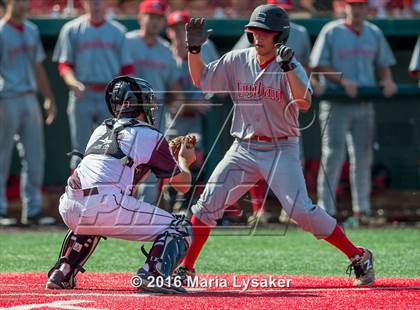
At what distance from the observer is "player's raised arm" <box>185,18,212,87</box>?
6.56 metres

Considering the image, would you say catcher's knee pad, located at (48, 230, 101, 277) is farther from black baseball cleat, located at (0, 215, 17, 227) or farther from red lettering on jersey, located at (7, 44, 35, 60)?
red lettering on jersey, located at (7, 44, 35, 60)

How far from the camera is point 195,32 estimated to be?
6586mm

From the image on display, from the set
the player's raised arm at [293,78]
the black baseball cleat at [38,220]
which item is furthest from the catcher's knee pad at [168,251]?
the black baseball cleat at [38,220]

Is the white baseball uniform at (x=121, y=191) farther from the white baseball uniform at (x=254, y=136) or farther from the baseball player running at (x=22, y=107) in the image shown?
the baseball player running at (x=22, y=107)

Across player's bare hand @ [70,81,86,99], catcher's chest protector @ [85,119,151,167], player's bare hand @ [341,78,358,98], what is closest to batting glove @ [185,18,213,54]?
catcher's chest protector @ [85,119,151,167]

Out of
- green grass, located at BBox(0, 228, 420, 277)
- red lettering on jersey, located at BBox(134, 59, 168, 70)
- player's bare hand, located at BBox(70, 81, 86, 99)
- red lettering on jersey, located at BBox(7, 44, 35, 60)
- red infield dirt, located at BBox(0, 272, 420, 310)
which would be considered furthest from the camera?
red lettering on jersey, located at BBox(134, 59, 168, 70)

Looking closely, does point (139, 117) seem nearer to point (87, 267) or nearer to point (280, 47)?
point (280, 47)

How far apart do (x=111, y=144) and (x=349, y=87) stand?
5.13 meters

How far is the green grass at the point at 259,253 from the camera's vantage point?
7.71 metres

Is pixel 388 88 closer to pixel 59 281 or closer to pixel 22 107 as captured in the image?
pixel 22 107

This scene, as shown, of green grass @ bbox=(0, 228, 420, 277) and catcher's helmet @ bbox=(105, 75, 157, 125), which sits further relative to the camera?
green grass @ bbox=(0, 228, 420, 277)

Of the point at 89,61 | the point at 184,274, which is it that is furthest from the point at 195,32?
the point at 89,61

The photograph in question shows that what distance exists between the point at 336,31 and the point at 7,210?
157 inches

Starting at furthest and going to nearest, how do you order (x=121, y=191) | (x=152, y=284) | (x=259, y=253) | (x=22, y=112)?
(x=22, y=112) < (x=259, y=253) < (x=121, y=191) < (x=152, y=284)
